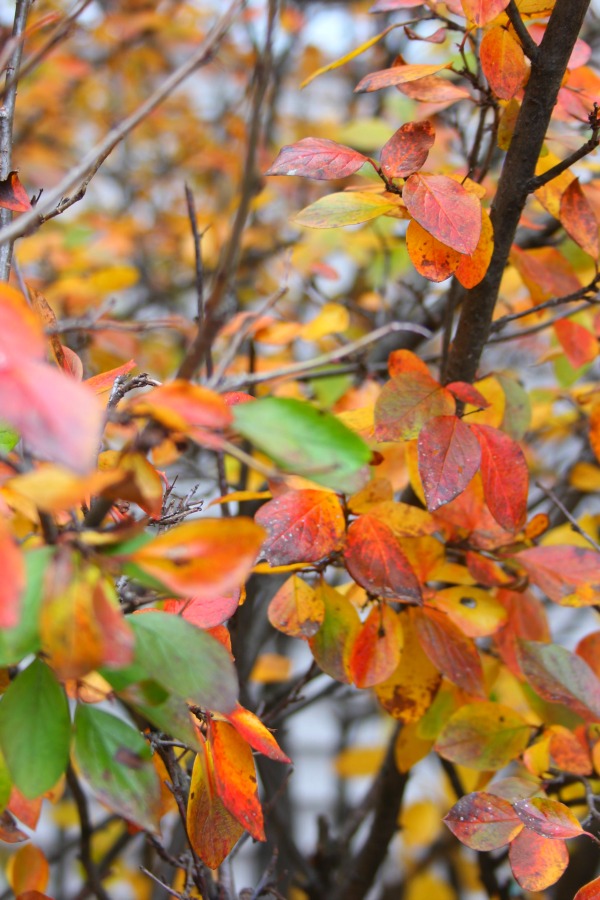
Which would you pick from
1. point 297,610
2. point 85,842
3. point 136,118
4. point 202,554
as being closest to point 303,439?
point 202,554

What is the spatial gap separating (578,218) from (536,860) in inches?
21.4

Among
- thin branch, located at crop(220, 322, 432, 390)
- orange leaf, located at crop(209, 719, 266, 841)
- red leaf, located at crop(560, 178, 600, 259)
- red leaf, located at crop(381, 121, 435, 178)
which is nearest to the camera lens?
thin branch, located at crop(220, 322, 432, 390)

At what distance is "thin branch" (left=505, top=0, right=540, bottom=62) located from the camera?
65cm

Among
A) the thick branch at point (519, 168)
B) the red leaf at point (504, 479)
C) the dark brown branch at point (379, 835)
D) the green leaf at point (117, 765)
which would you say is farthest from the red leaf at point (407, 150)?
the dark brown branch at point (379, 835)

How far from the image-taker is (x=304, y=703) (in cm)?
114

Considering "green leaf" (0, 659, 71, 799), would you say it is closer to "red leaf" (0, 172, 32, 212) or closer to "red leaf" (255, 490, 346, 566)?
"red leaf" (255, 490, 346, 566)

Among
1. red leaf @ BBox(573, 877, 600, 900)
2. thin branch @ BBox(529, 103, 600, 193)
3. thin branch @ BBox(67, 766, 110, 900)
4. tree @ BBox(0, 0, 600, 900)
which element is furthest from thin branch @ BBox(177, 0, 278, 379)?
thin branch @ BBox(67, 766, 110, 900)

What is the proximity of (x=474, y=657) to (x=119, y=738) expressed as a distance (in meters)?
0.38

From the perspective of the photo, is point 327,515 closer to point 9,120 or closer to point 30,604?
point 30,604

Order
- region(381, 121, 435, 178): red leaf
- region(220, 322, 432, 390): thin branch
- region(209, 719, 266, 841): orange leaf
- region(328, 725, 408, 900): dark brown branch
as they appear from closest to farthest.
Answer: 1. region(220, 322, 432, 390): thin branch
2. region(209, 719, 266, 841): orange leaf
3. region(381, 121, 435, 178): red leaf
4. region(328, 725, 408, 900): dark brown branch

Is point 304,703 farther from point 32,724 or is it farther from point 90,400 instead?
point 90,400

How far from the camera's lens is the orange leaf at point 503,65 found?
2.13 ft

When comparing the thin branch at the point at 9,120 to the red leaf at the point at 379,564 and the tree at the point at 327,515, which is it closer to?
the tree at the point at 327,515

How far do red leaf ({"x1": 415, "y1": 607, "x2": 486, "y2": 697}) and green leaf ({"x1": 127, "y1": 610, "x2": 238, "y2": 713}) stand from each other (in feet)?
1.13
